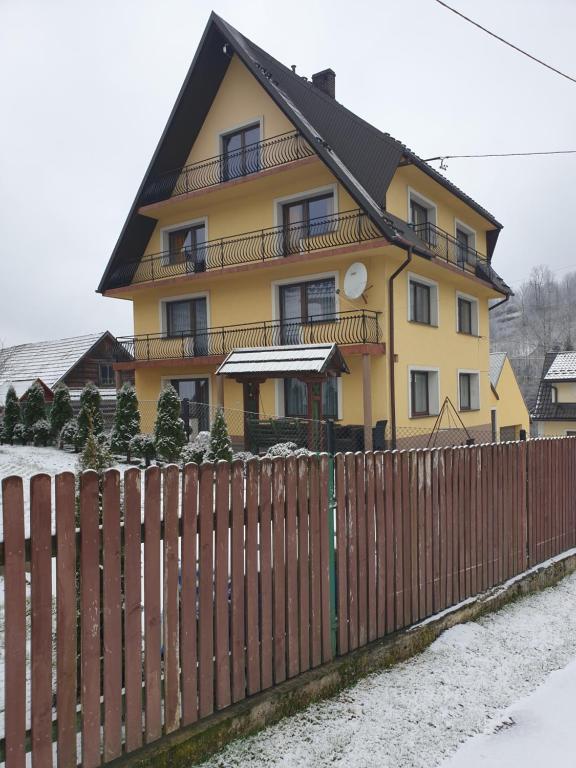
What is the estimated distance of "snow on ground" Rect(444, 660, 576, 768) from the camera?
2.90m

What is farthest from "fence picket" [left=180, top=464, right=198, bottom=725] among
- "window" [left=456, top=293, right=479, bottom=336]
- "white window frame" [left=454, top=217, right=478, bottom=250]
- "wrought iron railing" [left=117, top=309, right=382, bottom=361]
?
"white window frame" [left=454, top=217, right=478, bottom=250]

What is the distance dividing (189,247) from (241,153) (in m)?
3.61

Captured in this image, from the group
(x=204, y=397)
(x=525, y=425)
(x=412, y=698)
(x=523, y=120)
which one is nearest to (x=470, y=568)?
(x=412, y=698)

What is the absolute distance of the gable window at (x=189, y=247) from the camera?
17.4 meters

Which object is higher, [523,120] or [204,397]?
[523,120]

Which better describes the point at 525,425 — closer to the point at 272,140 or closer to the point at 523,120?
the point at 523,120

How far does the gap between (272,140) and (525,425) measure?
54.7 ft

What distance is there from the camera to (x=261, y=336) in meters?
15.9

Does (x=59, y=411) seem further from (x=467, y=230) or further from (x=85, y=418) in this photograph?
(x=467, y=230)

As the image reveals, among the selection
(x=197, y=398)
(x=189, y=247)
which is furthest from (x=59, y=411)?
(x=189, y=247)

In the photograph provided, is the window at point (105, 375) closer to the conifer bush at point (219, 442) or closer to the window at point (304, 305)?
the window at point (304, 305)

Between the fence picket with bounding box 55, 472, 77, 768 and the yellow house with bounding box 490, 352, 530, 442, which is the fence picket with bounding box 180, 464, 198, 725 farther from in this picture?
the yellow house with bounding box 490, 352, 530, 442

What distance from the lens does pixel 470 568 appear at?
481 centimetres

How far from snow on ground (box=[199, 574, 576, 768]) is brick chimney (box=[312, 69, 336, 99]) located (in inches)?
733
